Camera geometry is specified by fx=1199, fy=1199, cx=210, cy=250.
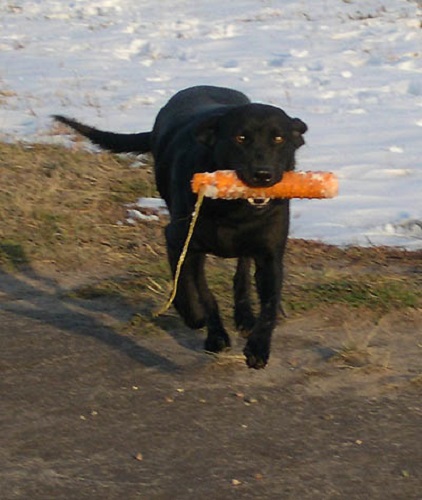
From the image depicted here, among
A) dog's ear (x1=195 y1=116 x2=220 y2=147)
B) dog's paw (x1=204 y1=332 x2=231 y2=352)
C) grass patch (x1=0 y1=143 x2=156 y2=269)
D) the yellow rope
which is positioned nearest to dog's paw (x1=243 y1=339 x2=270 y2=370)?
dog's paw (x1=204 y1=332 x2=231 y2=352)

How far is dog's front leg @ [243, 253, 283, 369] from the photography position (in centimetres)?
450

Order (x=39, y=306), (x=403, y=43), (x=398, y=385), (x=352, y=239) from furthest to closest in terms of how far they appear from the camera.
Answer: (x=403, y=43) < (x=352, y=239) < (x=39, y=306) < (x=398, y=385)

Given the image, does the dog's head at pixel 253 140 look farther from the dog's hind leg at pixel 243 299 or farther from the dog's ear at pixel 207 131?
the dog's hind leg at pixel 243 299

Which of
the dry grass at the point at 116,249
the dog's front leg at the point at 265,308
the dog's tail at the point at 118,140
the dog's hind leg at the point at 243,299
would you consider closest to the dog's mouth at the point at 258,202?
the dog's front leg at the point at 265,308

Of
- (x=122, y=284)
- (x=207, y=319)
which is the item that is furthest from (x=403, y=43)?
(x=207, y=319)

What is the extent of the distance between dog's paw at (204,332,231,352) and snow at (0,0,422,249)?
6.07 ft

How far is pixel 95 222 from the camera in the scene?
6.79 meters

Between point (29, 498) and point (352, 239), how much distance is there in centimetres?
335

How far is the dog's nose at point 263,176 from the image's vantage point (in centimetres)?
443

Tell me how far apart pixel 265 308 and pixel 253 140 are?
670 mm

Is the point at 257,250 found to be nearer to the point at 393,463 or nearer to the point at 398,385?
the point at 398,385

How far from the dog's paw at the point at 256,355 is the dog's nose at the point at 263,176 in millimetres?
616

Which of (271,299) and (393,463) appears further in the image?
(271,299)

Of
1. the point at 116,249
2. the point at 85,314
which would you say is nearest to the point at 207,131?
the point at 85,314
